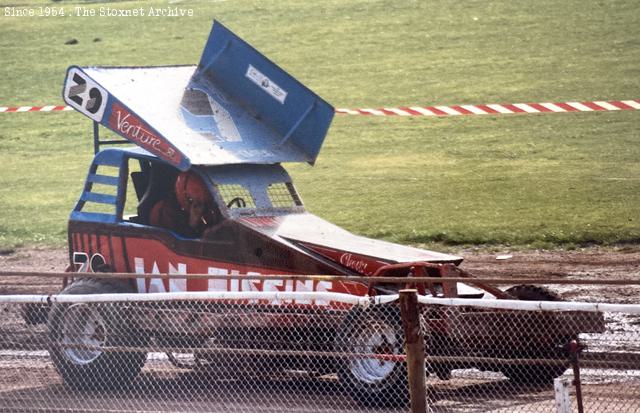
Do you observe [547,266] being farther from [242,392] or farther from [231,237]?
[242,392]

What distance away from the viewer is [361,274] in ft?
34.6

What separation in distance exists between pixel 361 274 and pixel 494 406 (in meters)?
1.63

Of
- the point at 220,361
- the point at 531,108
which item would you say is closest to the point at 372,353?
the point at 220,361

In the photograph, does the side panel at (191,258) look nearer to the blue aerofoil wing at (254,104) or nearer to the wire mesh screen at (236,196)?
the wire mesh screen at (236,196)

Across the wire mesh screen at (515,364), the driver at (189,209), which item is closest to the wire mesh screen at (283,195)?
the driver at (189,209)

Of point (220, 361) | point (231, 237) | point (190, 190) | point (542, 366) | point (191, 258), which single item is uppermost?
Answer: point (190, 190)

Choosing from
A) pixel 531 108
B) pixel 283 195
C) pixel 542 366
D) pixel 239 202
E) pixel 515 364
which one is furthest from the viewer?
pixel 531 108

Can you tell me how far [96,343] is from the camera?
1083cm

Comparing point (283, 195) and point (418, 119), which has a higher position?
point (418, 119)

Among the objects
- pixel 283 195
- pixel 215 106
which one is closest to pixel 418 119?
pixel 215 106

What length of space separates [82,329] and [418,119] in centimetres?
1580

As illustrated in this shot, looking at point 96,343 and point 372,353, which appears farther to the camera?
point 96,343

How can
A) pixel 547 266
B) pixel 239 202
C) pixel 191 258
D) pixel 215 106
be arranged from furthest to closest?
pixel 547 266 → pixel 215 106 → pixel 239 202 → pixel 191 258

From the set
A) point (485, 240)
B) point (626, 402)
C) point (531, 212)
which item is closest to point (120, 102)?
point (626, 402)
